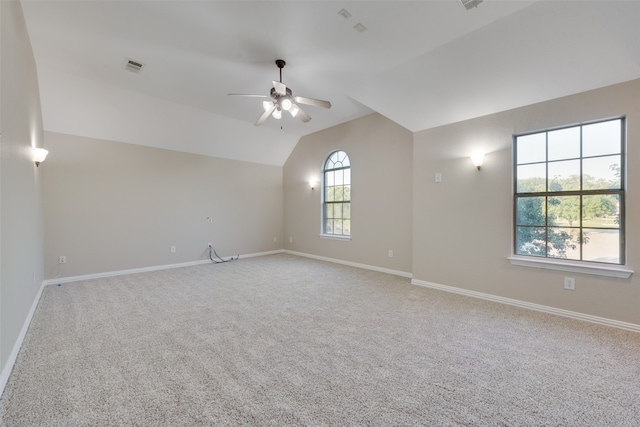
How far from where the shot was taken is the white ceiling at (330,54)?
2434 millimetres

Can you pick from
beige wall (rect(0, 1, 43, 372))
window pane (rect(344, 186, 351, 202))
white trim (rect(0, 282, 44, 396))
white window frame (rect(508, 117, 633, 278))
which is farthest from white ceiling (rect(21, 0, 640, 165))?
white trim (rect(0, 282, 44, 396))

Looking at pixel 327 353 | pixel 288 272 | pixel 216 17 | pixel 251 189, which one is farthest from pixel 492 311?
pixel 251 189

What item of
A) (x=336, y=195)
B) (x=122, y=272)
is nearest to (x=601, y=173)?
(x=336, y=195)

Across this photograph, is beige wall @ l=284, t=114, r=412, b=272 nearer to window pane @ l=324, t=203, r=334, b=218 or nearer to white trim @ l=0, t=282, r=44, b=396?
window pane @ l=324, t=203, r=334, b=218

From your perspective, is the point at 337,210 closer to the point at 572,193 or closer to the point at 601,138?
the point at 572,193

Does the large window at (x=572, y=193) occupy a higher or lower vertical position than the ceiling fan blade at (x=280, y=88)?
lower

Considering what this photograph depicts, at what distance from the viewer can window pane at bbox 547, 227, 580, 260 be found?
2.98m

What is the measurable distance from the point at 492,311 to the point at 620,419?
1.62 m

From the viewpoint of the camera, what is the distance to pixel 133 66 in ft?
11.5

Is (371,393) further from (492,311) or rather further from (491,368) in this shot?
(492,311)

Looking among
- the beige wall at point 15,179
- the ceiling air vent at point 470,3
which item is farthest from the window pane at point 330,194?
the beige wall at point 15,179

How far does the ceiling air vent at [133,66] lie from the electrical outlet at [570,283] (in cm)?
571

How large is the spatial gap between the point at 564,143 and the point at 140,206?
6.52 meters

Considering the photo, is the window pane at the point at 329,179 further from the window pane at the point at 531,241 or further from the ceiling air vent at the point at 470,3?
the ceiling air vent at the point at 470,3
